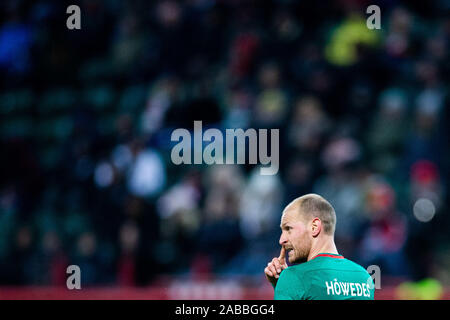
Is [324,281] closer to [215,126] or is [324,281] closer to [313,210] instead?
[313,210]

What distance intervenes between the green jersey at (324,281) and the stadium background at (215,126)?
5078mm

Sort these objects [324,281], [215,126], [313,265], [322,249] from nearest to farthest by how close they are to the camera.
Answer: [324,281] < [313,265] < [322,249] < [215,126]

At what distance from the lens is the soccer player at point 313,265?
4.30 metres

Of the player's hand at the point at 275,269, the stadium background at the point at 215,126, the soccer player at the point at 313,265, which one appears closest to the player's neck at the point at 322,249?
the soccer player at the point at 313,265

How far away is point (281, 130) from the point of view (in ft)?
38.3

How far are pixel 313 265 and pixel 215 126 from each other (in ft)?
26.3

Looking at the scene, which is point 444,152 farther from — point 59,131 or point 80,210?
point 59,131

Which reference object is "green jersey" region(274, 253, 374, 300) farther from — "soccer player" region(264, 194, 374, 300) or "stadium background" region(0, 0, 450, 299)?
"stadium background" region(0, 0, 450, 299)

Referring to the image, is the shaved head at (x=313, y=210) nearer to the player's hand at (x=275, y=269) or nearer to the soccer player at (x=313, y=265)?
the soccer player at (x=313, y=265)

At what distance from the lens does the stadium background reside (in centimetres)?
1055

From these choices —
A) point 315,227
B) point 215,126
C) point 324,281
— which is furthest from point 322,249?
point 215,126

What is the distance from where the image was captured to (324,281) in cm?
432

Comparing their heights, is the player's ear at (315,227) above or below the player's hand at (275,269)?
above

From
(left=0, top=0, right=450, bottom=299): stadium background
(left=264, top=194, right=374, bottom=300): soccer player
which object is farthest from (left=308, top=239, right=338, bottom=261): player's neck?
(left=0, top=0, right=450, bottom=299): stadium background
